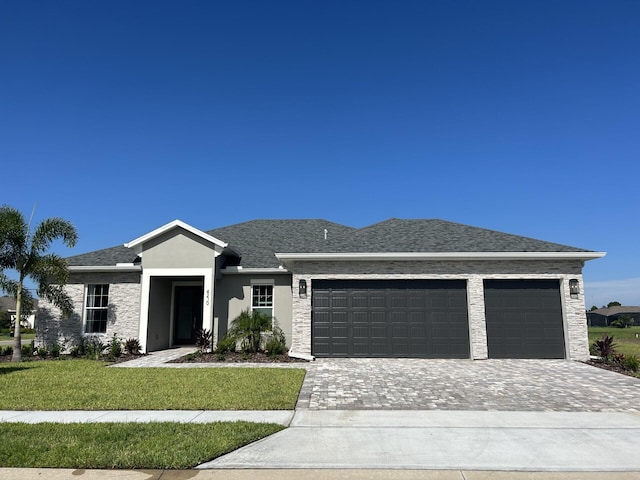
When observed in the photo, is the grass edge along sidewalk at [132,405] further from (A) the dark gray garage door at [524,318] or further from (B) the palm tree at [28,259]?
(A) the dark gray garage door at [524,318]

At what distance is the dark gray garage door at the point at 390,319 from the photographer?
1358 centimetres

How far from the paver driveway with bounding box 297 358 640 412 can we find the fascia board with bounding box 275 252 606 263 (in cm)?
347

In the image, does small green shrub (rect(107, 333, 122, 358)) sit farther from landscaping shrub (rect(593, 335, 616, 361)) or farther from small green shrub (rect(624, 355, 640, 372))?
landscaping shrub (rect(593, 335, 616, 361))

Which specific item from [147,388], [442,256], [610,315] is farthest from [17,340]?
[610,315]

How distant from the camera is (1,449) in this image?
197 inches

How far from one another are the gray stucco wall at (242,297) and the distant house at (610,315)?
73693 millimetres

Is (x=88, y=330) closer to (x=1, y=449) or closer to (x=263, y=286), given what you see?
(x=263, y=286)

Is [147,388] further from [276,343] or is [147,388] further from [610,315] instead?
[610,315]

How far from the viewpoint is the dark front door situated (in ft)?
57.8

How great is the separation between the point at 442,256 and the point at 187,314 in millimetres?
11380

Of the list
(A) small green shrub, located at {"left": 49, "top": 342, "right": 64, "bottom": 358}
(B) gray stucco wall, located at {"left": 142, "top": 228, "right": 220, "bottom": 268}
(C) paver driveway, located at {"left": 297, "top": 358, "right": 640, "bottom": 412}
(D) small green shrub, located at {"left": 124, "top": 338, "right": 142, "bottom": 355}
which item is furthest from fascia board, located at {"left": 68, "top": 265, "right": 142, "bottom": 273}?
(C) paver driveway, located at {"left": 297, "top": 358, "right": 640, "bottom": 412}

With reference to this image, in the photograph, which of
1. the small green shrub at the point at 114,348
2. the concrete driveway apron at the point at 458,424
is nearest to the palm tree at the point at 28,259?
the small green shrub at the point at 114,348

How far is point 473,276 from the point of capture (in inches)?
544

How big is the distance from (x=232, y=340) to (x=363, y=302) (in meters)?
4.93
